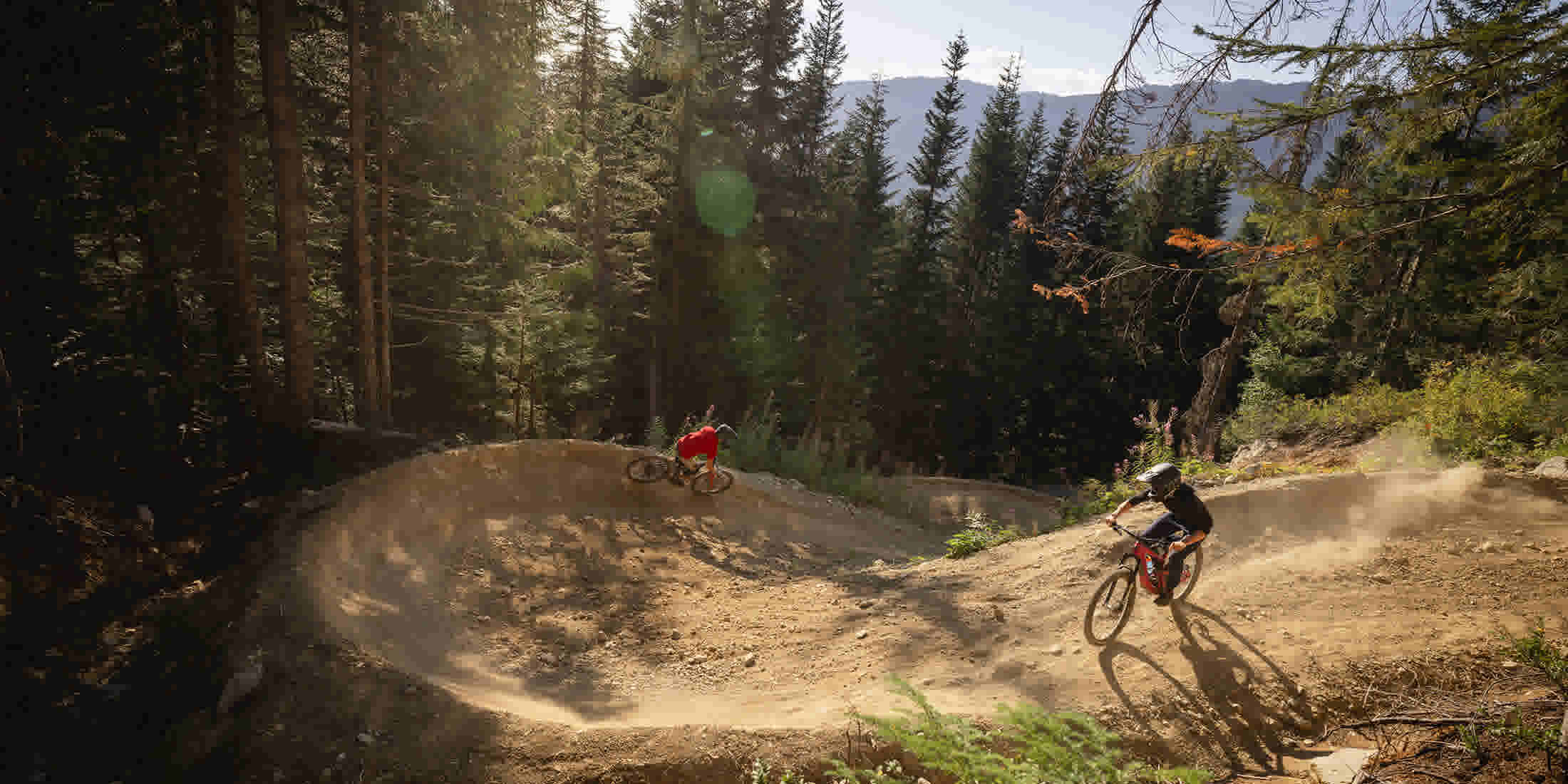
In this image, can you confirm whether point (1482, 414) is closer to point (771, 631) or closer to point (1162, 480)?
point (1162, 480)

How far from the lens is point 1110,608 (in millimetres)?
6695

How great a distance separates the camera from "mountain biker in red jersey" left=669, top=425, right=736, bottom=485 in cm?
1230

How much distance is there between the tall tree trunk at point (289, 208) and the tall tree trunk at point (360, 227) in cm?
102

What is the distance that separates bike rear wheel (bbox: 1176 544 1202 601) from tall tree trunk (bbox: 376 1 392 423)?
15.2 meters

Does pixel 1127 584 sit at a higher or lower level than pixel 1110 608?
higher

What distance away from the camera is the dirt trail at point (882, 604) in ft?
19.6

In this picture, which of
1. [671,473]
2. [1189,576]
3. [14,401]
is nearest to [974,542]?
[1189,576]

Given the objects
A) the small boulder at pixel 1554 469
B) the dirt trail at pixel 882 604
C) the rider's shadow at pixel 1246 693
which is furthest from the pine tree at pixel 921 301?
the rider's shadow at pixel 1246 693

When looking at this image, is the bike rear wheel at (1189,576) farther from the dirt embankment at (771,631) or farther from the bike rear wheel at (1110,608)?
the bike rear wheel at (1110,608)

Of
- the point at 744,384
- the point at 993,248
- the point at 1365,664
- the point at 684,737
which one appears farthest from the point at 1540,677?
the point at 993,248

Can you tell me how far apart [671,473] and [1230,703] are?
30.6 ft

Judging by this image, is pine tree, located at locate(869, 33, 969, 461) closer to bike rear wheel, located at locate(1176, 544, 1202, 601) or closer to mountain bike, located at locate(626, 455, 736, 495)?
mountain bike, located at locate(626, 455, 736, 495)

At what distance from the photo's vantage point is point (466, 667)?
23.1 ft

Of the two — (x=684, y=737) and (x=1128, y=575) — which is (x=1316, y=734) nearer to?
(x=1128, y=575)
